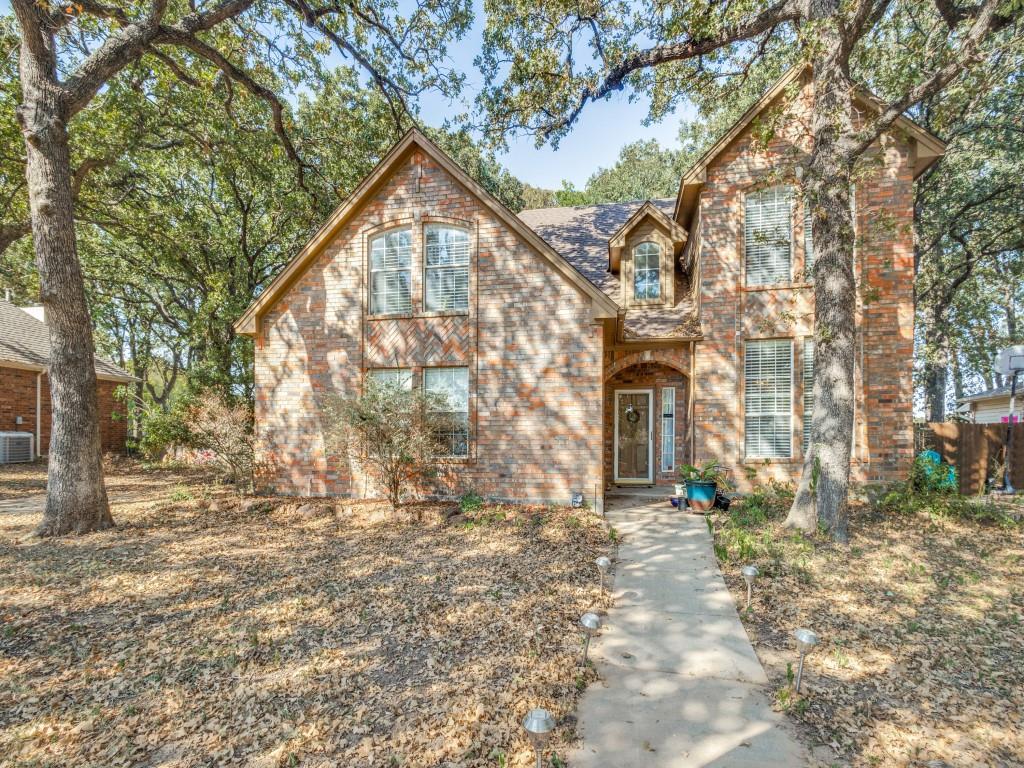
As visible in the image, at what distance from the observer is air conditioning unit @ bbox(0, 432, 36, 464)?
1520cm

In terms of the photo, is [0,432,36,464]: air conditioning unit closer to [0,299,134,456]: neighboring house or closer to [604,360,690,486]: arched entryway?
[0,299,134,456]: neighboring house

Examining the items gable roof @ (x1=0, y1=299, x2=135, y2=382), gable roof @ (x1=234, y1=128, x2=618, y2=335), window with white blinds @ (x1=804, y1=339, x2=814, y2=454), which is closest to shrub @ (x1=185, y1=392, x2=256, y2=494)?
gable roof @ (x1=234, y1=128, x2=618, y2=335)

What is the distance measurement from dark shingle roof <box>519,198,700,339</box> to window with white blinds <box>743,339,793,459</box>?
55.6 inches

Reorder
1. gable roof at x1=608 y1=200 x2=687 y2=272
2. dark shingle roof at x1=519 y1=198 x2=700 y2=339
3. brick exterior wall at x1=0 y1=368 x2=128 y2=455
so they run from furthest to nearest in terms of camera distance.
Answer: brick exterior wall at x1=0 y1=368 x2=128 y2=455 → gable roof at x1=608 y1=200 x2=687 y2=272 → dark shingle roof at x1=519 y1=198 x2=700 y2=339

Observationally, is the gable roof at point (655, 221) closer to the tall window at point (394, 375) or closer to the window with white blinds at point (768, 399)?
the window with white blinds at point (768, 399)

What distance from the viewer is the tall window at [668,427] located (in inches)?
444

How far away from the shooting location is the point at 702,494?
28.7 feet

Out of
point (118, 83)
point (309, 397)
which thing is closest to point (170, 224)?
point (118, 83)

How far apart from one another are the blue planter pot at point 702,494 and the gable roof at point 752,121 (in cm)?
633

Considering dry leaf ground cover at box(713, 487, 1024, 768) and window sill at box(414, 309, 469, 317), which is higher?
window sill at box(414, 309, 469, 317)

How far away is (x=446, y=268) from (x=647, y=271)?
4.97m

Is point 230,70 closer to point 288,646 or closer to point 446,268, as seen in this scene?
point 446,268

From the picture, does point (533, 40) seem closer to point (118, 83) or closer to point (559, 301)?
point (559, 301)

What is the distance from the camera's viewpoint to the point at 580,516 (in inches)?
324
